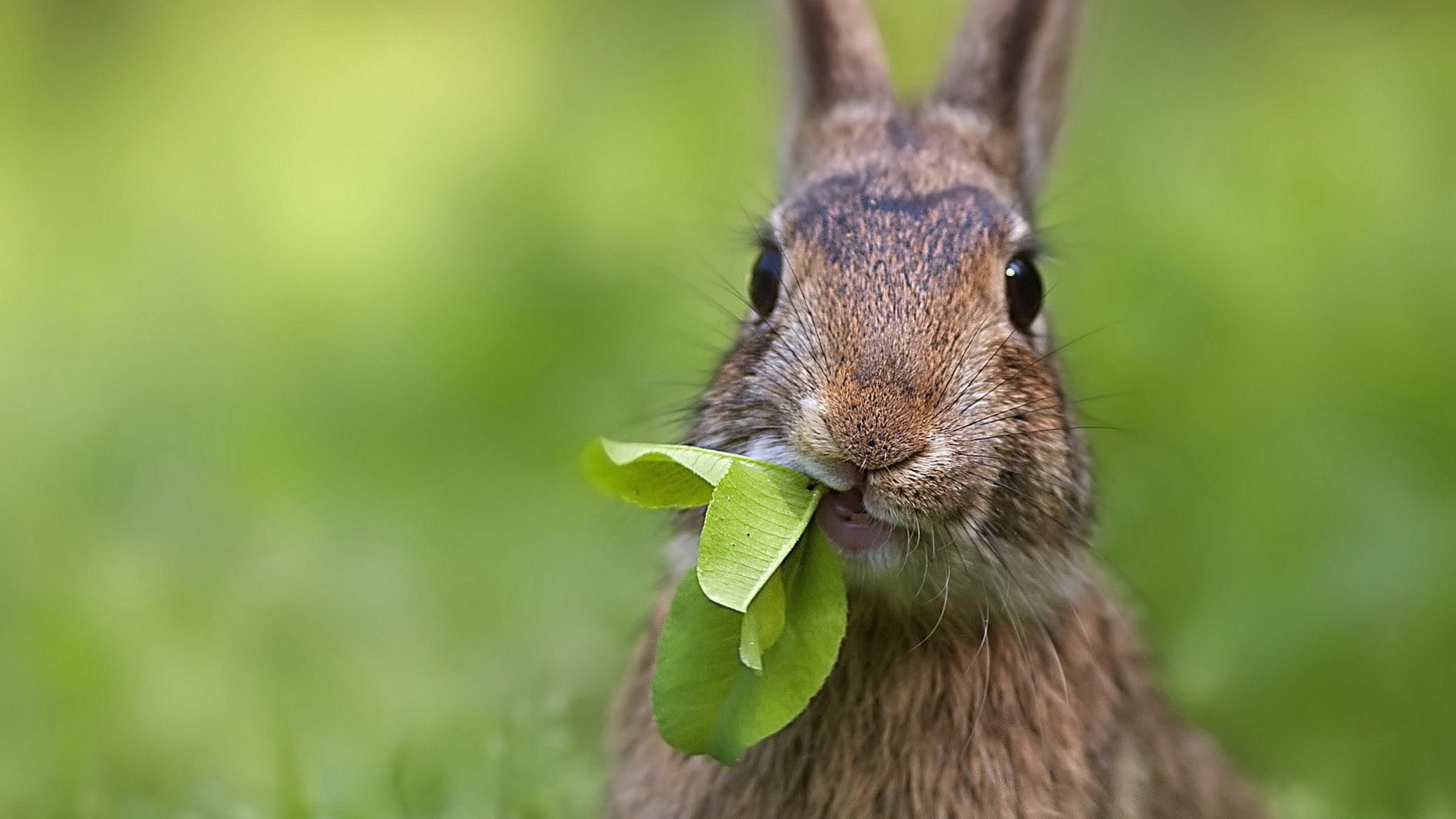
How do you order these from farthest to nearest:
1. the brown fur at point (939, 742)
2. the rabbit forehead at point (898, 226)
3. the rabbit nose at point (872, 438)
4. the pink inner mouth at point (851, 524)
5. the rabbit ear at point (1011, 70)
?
the rabbit ear at point (1011, 70) → the brown fur at point (939, 742) → the rabbit forehead at point (898, 226) → the pink inner mouth at point (851, 524) → the rabbit nose at point (872, 438)

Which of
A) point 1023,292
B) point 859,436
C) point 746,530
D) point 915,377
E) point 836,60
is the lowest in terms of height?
point 746,530

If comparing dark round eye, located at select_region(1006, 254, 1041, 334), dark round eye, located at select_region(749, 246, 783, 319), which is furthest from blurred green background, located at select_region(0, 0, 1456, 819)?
dark round eye, located at select_region(1006, 254, 1041, 334)

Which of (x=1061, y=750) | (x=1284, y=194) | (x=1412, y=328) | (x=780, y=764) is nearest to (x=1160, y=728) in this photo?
(x=1061, y=750)

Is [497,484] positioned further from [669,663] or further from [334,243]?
[669,663]

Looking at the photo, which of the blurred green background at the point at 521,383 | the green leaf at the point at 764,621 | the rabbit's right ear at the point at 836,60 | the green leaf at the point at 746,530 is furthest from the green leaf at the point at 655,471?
the rabbit's right ear at the point at 836,60

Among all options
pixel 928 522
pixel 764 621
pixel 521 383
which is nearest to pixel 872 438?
pixel 928 522

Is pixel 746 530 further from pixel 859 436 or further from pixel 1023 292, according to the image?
pixel 1023 292

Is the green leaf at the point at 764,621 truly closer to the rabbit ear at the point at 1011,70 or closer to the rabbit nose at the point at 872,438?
the rabbit nose at the point at 872,438
